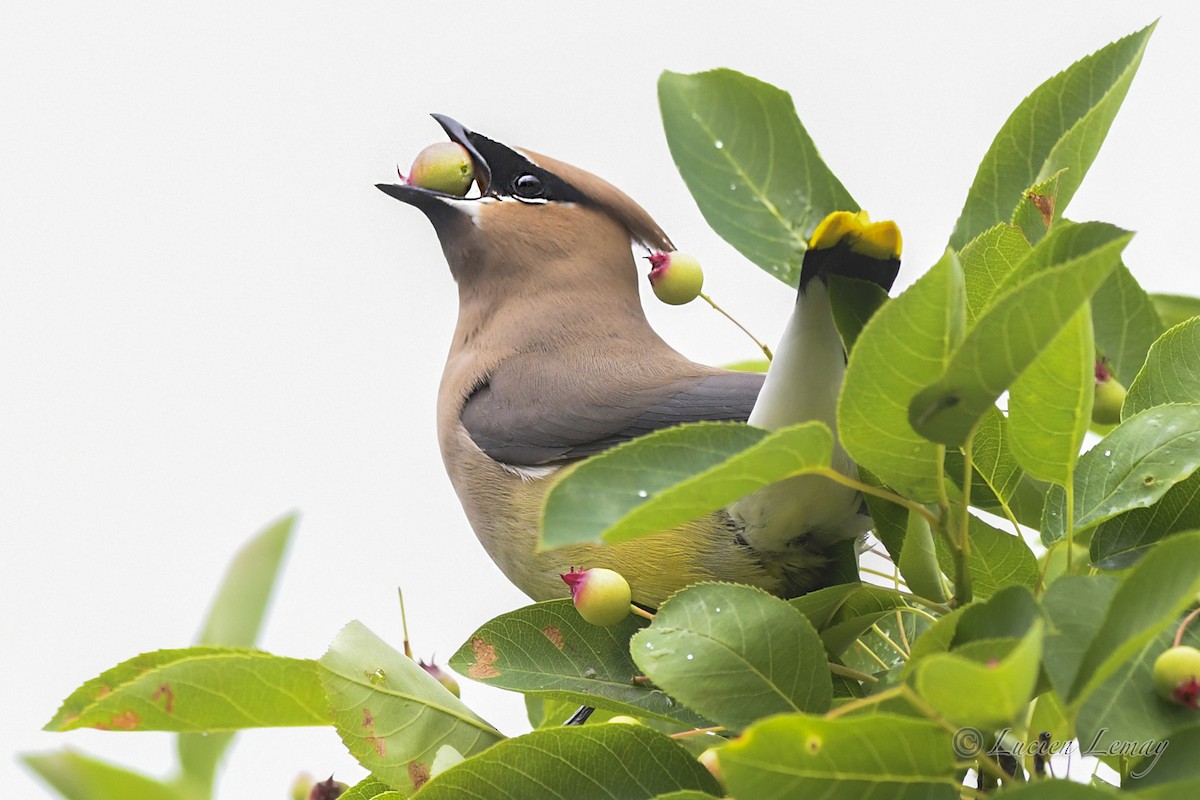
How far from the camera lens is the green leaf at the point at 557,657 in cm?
146

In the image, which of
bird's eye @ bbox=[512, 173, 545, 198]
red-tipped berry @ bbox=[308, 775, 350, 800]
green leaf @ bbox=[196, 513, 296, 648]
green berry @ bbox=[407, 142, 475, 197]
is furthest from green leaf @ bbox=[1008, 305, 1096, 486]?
bird's eye @ bbox=[512, 173, 545, 198]

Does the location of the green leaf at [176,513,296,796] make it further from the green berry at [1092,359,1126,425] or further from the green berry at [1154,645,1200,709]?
the green berry at [1092,359,1126,425]

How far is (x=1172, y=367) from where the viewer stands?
55.3 inches

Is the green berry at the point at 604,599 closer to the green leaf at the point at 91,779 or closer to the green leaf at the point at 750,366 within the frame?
the green leaf at the point at 750,366

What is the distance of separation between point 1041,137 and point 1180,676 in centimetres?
79

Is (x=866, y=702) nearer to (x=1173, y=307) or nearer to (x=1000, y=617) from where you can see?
(x=1000, y=617)

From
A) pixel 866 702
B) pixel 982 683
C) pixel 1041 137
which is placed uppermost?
pixel 1041 137

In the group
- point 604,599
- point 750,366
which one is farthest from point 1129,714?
point 750,366

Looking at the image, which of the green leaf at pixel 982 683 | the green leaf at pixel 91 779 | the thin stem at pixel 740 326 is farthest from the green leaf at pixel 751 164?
the green leaf at pixel 91 779

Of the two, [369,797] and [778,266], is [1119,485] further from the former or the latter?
[369,797]

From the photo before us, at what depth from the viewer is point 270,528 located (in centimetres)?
92

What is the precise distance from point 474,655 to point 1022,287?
0.81m

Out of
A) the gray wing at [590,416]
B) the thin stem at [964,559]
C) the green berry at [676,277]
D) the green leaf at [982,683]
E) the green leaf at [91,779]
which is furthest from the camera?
the gray wing at [590,416]

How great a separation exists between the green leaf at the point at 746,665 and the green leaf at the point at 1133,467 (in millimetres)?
283
